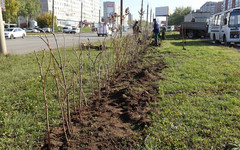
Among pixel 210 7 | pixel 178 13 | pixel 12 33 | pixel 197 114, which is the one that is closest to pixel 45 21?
pixel 12 33

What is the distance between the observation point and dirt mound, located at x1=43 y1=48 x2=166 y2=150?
7.64 feet

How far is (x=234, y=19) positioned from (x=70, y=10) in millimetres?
90294

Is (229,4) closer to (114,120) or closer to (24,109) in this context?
(114,120)

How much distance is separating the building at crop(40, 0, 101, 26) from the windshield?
69.9 m

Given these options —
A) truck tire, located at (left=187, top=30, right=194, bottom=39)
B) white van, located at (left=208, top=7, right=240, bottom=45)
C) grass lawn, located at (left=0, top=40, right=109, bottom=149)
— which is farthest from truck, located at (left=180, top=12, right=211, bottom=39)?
grass lawn, located at (left=0, top=40, right=109, bottom=149)

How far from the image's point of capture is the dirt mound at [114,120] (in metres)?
2.33

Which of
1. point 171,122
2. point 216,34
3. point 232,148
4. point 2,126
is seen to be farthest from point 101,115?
point 216,34

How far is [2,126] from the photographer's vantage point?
8.84 ft

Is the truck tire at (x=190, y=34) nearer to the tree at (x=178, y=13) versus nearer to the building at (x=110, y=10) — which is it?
the building at (x=110, y=10)

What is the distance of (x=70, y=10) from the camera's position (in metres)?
93.5

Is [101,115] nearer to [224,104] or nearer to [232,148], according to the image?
[232,148]

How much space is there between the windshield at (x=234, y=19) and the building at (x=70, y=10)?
69.9 meters

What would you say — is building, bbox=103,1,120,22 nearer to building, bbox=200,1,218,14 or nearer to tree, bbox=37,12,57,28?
tree, bbox=37,12,57,28

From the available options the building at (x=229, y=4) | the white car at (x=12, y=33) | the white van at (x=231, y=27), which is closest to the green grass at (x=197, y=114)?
the white van at (x=231, y=27)
